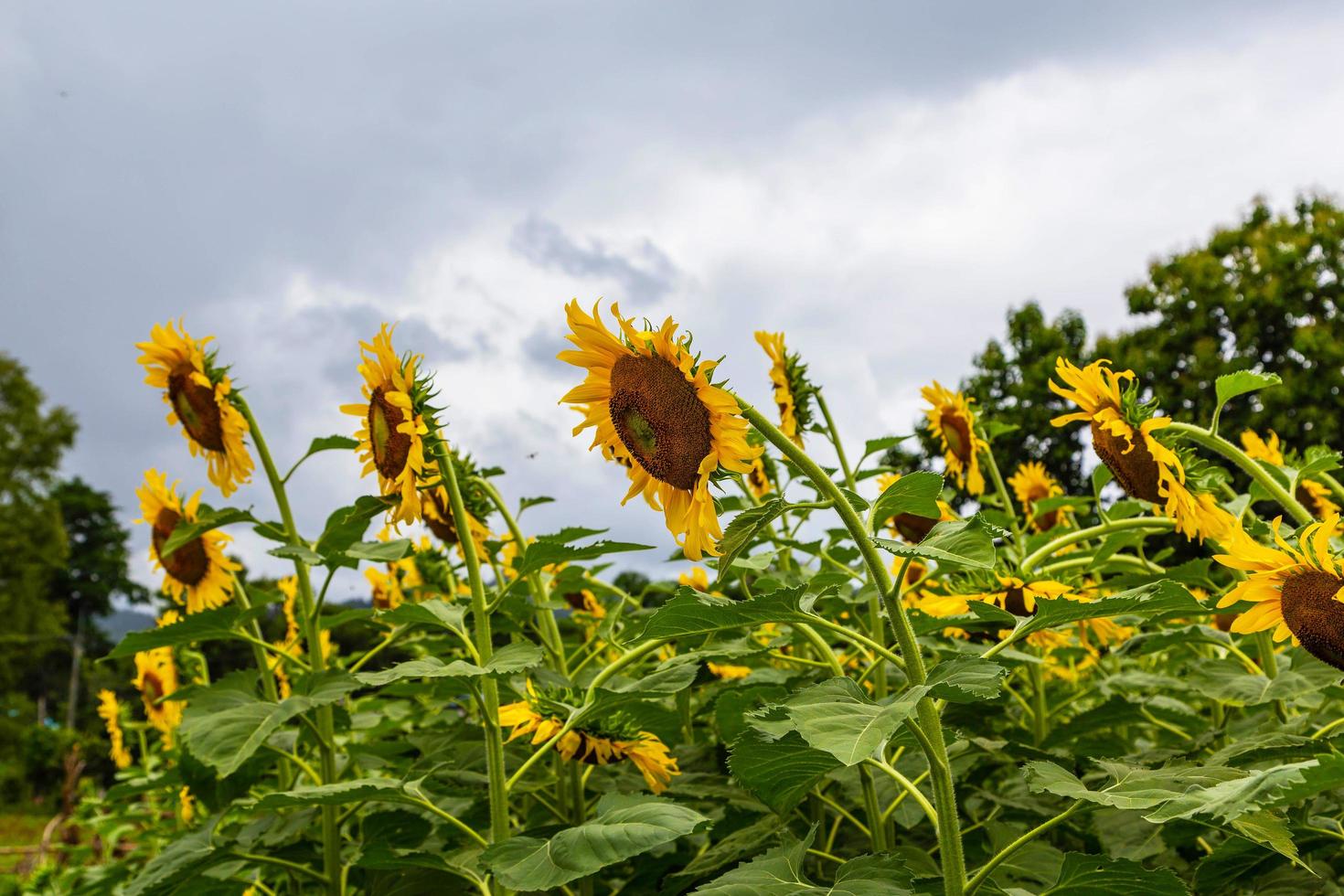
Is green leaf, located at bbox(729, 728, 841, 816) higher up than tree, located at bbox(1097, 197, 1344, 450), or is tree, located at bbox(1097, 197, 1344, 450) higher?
tree, located at bbox(1097, 197, 1344, 450)

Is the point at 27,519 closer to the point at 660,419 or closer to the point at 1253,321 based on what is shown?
the point at 1253,321

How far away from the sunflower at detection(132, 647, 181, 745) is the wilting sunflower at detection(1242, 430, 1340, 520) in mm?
3373

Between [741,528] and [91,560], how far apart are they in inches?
2048

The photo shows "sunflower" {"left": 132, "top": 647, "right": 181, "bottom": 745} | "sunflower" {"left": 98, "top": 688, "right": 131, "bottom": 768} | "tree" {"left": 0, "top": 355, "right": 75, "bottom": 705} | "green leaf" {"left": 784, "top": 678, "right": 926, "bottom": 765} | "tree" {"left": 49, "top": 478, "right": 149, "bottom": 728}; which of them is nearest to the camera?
"green leaf" {"left": 784, "top": 678, "right": 926, "bottom": 765}

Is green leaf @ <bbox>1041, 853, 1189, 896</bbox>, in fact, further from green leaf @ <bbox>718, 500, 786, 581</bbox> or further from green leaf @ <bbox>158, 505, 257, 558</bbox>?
green leaf @ <bbox>158, 505, 257, 558</bbox>

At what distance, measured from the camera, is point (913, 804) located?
6.12 ft

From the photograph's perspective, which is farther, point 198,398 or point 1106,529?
point 198,398

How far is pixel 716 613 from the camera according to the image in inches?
52.6

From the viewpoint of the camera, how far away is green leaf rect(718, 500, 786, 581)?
4.21 ft

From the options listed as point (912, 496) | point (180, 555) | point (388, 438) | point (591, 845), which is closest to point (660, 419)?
point (912, 496)

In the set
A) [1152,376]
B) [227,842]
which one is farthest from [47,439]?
[227,842]

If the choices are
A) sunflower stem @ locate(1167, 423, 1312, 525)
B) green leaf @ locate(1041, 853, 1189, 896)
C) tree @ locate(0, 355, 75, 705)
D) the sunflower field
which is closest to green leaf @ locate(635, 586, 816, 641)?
the sunflower field

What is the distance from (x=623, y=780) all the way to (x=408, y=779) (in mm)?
542

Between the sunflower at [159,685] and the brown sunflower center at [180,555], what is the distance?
3.32 feet
